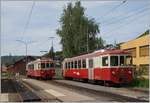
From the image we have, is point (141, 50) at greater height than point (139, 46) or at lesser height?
lesser

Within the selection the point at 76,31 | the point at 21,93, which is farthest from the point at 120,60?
the point at 76,31

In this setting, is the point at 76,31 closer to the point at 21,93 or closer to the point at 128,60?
the point at 128,60

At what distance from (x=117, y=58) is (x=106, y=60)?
3.01 feet

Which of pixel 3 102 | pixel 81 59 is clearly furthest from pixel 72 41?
pixel 3 102

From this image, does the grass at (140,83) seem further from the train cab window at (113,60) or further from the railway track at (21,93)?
the railway track at (21,93)

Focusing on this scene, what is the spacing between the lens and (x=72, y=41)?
76312mm

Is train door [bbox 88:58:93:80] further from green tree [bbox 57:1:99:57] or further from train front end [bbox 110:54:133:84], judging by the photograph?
green tree [bbox 57:1:99:57]

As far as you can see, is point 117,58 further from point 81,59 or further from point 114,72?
point 81,59

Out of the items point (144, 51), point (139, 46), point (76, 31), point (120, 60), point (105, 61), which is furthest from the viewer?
point (76, 31)

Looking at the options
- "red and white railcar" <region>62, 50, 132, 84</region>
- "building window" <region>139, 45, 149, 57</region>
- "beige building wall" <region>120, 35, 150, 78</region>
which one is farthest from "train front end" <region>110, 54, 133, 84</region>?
"building window" <region>139, 45, 149, 57</region>

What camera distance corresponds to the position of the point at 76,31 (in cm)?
7688

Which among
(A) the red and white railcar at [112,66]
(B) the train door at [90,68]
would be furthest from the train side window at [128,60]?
(B) the train door at [90,68]

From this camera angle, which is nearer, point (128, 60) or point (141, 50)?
point (128, 60)

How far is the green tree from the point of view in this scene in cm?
7531
